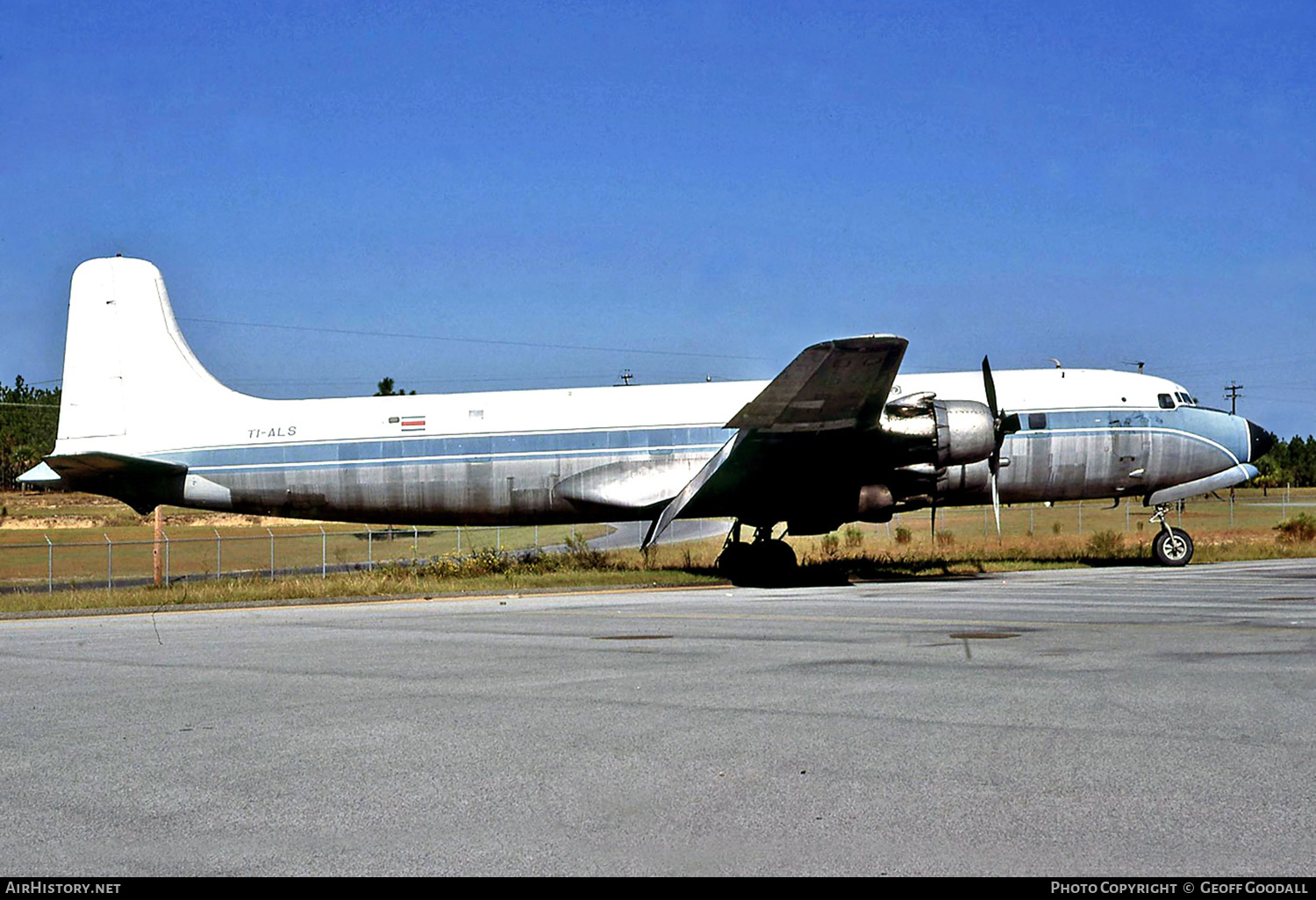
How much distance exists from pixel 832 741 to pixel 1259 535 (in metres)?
48.1

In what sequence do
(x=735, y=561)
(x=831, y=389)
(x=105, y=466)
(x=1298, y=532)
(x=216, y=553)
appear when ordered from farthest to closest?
(x=216, y=553)
(x=1298, y=532)
(x=735, y=561)
(x=105, y=466)
(x=831, y=389)

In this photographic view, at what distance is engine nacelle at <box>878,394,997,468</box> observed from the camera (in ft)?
90.8

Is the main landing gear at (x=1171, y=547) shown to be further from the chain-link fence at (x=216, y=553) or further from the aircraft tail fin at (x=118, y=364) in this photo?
the aircraft tail fin at (x=118, y=364)

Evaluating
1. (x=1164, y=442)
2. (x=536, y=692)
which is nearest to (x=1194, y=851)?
(x=536, y=692)

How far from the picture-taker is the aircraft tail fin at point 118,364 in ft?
95.1

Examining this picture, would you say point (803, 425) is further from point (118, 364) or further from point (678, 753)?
point (678, 753)

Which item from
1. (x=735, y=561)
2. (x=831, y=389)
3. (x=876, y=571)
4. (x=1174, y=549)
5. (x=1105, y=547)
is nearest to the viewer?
(x=831, y=389)

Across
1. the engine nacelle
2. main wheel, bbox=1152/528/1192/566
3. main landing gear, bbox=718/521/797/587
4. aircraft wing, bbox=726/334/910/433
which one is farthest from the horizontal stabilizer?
main wheel, bbox=1152/528/1192/566

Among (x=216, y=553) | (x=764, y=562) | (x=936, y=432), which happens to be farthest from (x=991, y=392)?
(x=216, y=553)

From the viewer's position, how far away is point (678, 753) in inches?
344

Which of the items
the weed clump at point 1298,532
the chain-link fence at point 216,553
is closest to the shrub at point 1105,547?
the weed clump at point 1298,532

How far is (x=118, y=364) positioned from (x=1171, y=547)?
28.6 meters

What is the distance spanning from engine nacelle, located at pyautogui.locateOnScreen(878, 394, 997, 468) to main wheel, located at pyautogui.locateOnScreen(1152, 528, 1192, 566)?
8.37 metres
